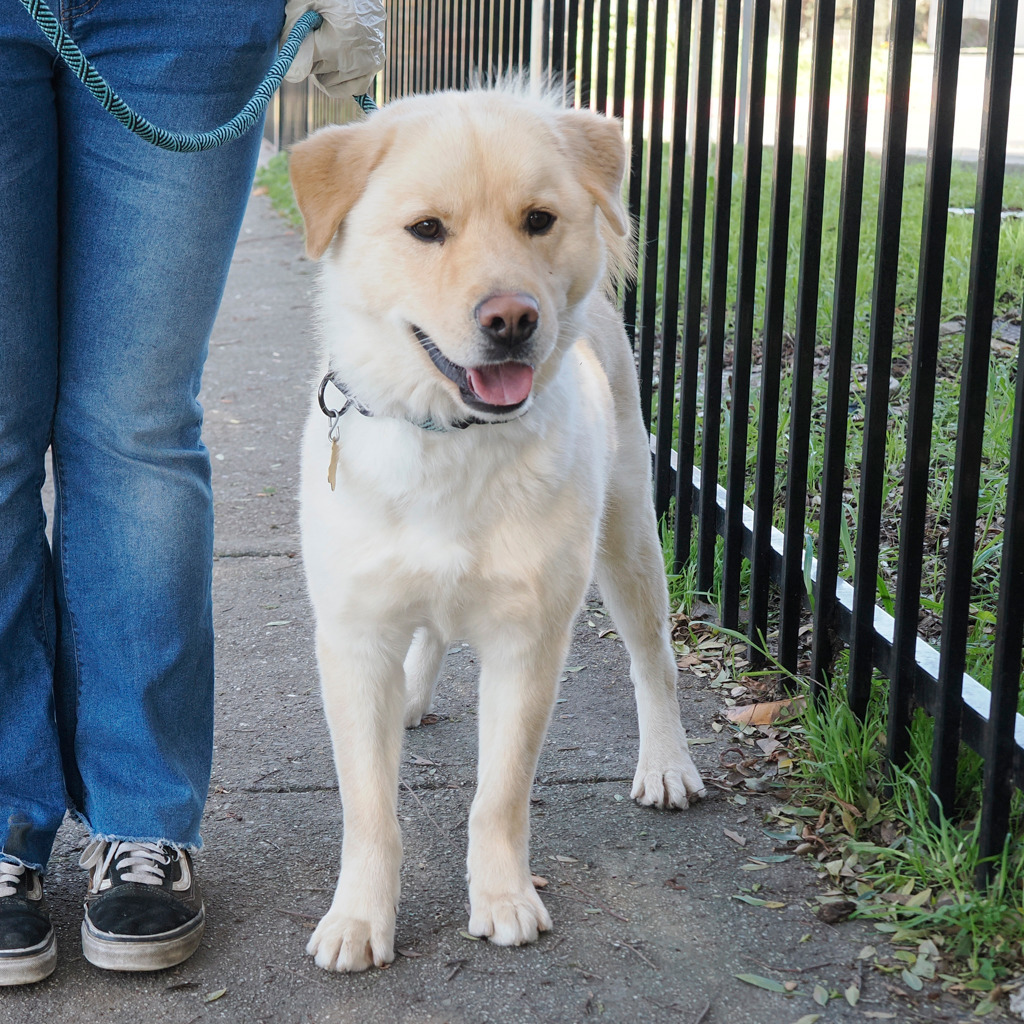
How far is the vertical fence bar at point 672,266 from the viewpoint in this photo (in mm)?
3492

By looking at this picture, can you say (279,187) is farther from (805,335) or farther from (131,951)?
(131,951)

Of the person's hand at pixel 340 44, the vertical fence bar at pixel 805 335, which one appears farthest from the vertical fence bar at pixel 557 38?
the person's hand at pixel 340 44

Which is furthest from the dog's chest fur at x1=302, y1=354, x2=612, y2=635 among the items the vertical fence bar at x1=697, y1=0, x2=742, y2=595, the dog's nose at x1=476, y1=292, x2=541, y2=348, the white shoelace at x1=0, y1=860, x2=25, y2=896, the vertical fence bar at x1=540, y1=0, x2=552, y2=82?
the vertical fence bar at x1=540, y1=0, x2=552, y2=82

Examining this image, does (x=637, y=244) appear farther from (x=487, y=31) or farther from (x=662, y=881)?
(x=662, y=881)

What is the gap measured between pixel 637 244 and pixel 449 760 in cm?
226

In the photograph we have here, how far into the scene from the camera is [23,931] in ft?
6.86

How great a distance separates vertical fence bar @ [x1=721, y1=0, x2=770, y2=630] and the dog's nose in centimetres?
127

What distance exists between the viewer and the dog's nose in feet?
6.48

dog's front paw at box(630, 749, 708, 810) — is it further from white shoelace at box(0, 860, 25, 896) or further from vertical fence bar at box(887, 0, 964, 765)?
white shoelace at box(0, 860, 25, 896)

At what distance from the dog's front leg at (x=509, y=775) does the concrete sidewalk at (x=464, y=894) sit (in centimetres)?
9

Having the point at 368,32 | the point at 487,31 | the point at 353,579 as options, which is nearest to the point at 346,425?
the point at 353,579

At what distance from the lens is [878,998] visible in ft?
6.63

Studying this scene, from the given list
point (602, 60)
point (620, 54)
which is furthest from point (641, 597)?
point (602, 60)

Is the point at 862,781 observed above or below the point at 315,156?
below
